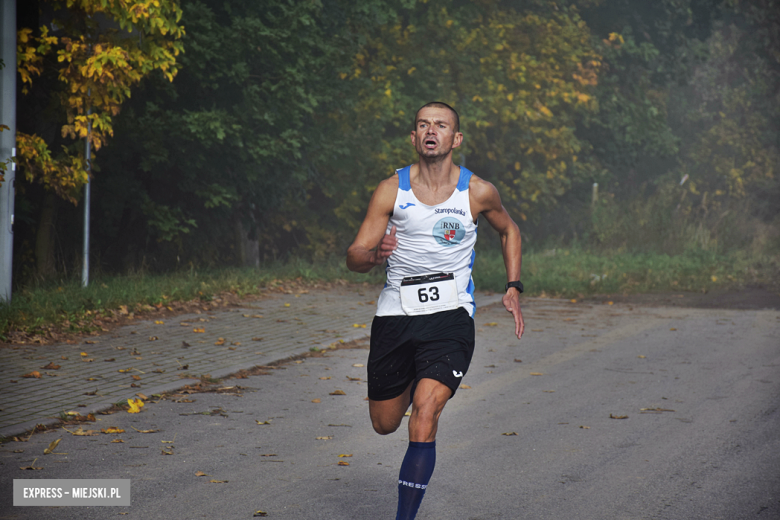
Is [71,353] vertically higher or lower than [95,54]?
lower

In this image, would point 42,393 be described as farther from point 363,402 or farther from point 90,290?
point 90,290

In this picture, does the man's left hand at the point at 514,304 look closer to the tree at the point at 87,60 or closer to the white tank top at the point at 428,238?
the white tank top at the point at 428,238

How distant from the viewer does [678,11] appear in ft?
95.8

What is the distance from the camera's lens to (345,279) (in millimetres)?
17250

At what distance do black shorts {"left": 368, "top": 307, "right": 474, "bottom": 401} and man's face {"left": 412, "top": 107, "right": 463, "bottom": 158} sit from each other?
88 centimetres

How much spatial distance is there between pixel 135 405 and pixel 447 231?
356 centimetres

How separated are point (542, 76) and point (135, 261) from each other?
40.0 feet

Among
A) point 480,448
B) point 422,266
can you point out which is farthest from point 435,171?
point 480,448

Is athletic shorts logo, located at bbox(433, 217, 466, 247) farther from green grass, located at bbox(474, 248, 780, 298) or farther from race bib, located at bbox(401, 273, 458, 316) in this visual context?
green grass, located at bbox(474, 248, 780, 298)

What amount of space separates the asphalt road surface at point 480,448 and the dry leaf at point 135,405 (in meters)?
0.05

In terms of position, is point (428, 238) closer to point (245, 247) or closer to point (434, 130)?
point (434, 130)

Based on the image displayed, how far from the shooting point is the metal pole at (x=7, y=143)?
10.4m

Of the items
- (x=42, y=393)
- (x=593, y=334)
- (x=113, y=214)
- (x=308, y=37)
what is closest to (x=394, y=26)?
(x=308, y=37)

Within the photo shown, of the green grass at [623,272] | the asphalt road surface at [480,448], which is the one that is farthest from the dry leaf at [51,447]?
the green grass at [623,272]
